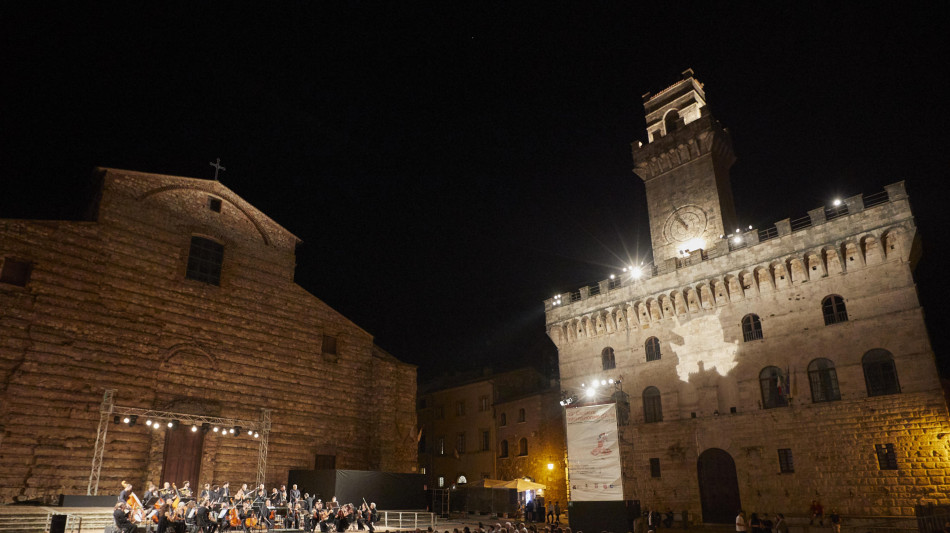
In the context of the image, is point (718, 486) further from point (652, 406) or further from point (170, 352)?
point (170, 352)

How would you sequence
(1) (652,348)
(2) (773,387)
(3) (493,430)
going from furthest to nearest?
(3) (493,430) → (1) (652,348) → (2) (773,387)

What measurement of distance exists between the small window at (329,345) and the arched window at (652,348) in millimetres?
14424

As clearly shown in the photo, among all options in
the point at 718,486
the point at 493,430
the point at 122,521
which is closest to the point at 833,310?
the point at 718,486

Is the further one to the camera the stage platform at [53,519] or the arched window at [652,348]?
the arched window at [652,348]

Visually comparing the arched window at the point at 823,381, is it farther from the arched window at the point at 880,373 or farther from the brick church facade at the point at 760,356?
the arched window at the point at 880,373

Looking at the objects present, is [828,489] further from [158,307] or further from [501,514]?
[158,307]

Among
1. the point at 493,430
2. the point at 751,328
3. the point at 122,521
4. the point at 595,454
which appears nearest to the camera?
the point at 122,521

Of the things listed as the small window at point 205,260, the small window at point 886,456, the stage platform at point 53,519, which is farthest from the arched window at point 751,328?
the small window at point 205,260

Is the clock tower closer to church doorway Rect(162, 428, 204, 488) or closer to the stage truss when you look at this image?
the stage truss

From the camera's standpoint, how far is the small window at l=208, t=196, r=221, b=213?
22844 millimetres

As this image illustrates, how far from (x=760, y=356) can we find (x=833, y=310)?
317cm

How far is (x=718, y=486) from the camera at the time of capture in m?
22.5

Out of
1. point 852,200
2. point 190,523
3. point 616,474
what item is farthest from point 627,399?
point 190,523

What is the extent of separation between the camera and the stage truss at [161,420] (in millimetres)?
17266
